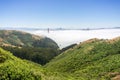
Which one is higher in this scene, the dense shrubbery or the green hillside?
the green hillside

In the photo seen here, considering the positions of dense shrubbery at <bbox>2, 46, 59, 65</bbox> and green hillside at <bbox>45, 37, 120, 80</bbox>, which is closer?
green hillside at <bbox>45, 37, 120, 80</bbox>

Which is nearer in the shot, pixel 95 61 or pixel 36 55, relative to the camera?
pixel 95 61

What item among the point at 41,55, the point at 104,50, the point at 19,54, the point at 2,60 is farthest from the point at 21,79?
the point at 19,54

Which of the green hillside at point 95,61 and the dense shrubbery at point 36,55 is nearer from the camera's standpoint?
the green hillside at point 95,61

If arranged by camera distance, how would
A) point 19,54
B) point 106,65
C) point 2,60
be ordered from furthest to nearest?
point 19,54
point 106,65
point 2,60

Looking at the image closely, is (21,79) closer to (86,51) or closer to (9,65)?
(9,65)

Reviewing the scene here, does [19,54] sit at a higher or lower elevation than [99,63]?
lower

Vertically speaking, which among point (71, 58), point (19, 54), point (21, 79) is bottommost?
point (19, 54)

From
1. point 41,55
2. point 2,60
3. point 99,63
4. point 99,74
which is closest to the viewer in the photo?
point 2,60

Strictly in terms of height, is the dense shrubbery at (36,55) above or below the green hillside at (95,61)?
below

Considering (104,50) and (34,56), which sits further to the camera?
(34,56)

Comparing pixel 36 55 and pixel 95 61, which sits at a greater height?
pixel 95 61
